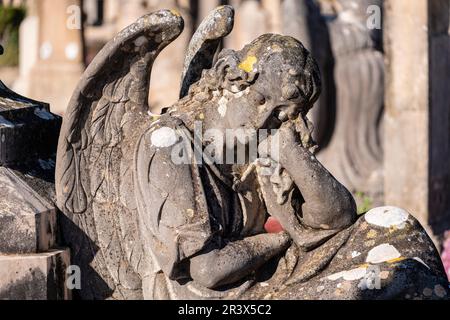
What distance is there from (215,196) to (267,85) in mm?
493

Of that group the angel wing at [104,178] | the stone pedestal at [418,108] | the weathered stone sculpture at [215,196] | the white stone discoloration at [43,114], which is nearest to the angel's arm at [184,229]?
the weathered stone sculpture at [215,196]

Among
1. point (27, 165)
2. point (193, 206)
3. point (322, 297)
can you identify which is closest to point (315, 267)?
point (322, 297)

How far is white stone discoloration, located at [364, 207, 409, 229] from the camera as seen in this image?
5.13 meters

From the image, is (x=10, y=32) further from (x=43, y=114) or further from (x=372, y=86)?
(x=43, y=114)

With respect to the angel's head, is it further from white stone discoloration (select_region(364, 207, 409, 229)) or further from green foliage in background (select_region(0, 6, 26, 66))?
green foliage in background (select_region(0, 6, 26, 66))

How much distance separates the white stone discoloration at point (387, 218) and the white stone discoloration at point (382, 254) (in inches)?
4.3

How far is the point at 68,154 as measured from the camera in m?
5.21

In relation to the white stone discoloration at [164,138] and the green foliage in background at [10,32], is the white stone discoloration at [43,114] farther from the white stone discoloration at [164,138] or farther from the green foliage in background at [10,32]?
the green foliage in background at [10,32]

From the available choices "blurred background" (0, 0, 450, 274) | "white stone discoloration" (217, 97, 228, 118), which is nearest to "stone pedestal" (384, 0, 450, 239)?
"blurred background" (0, 0, 450, 274)

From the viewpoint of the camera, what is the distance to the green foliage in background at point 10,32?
2269cm

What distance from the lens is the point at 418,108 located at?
30.9 ft
